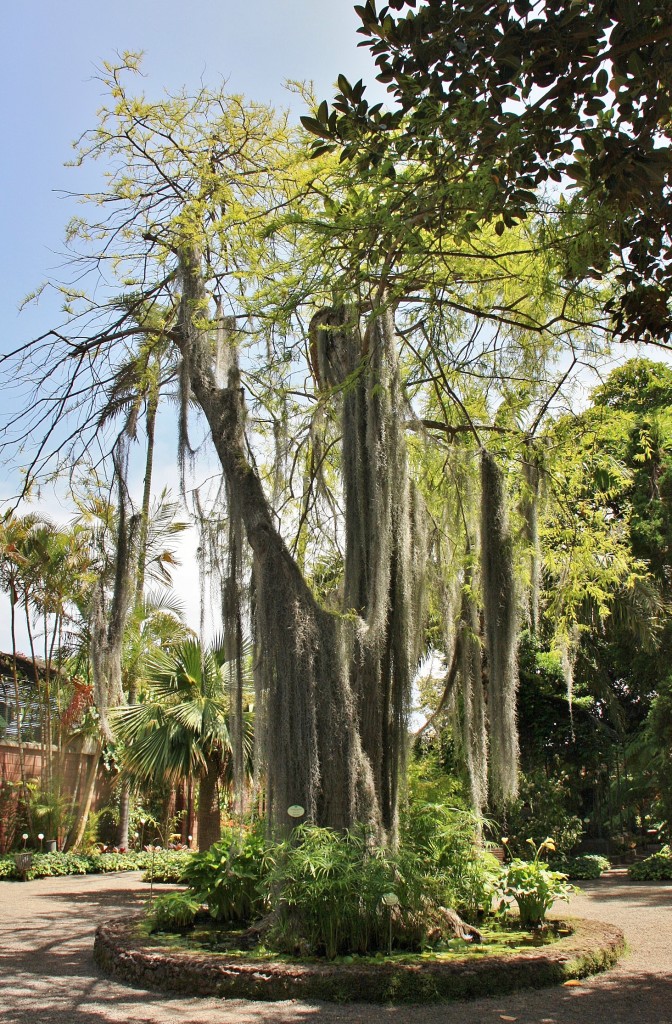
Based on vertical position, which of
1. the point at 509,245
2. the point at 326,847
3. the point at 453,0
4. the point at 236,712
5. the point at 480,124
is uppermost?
the point at 509,245

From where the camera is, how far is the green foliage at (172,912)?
256 inches

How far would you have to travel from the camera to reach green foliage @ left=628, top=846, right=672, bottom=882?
11258mm

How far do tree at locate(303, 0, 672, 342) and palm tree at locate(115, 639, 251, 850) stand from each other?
21.9ft

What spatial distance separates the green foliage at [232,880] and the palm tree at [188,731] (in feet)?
9.93

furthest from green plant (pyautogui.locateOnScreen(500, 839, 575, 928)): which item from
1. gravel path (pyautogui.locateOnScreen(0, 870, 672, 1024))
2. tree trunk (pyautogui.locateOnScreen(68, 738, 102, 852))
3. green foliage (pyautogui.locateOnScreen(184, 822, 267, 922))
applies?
tree trunk (pyautogui.locateOnScreen(68, 738, 102, 852))

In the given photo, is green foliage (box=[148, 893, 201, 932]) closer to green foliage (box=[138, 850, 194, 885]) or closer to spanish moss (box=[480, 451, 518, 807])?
spanish moss (box=[480, 451, 518, 807])

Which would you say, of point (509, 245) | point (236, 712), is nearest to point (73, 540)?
point (236, 712)

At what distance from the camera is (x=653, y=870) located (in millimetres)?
11320

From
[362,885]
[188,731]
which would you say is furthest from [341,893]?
[188,731]

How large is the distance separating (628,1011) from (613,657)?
1026 cm

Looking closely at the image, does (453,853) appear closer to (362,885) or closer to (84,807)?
(362,885)

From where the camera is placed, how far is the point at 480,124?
391 cm

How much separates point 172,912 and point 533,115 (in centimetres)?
596

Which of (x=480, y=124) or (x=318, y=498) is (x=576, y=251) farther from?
(x=318, y=498)
